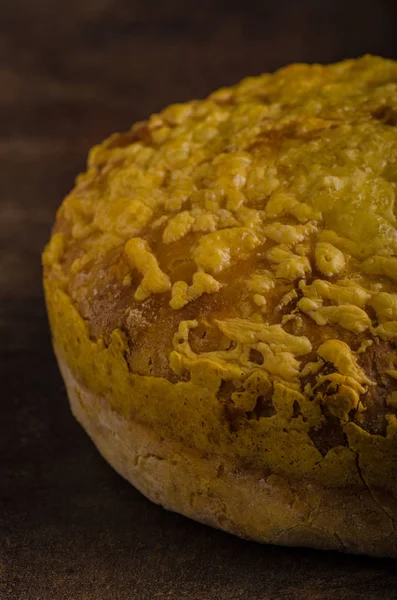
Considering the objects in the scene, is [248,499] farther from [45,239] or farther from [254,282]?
[45,239]

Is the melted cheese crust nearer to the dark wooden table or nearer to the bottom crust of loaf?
the bottom crust of loaf

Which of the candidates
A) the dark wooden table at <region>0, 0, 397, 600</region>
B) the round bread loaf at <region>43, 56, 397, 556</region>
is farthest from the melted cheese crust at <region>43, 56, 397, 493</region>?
the dark wooden table at <region>0, 0, 397, 600</region>

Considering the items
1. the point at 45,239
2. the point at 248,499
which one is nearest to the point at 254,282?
the point at 248,499

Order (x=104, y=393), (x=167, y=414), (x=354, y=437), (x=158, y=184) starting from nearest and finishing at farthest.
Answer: (x=354, y=437)
(x=167, y=414)
(x=104, y=393)
(x=158, y=184)

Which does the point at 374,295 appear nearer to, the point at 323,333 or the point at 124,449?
the point at 323,333

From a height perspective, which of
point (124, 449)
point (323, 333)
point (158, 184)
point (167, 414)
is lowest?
point (124, 449)

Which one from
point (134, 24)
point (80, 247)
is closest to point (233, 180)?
point (80, 247)

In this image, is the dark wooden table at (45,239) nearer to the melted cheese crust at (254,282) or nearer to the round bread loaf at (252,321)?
the round bread loaf at (252,321)
